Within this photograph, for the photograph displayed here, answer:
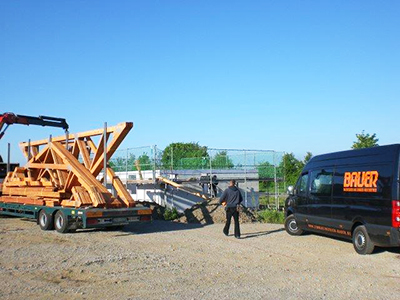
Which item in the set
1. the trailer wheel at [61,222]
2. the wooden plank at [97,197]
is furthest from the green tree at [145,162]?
the wooden plank at [97,197]

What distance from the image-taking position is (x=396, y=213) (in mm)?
10039

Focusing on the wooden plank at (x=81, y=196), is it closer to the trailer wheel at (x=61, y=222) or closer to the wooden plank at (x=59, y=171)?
the trailer wheel at (x=61, y=222)

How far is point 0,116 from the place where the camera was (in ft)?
58.5

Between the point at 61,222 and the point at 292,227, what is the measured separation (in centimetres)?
710

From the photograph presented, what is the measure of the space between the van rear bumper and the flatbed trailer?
22.0ft

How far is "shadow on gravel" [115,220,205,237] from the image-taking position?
1547cm

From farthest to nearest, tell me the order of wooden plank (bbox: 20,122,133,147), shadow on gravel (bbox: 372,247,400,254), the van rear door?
wooden plank (bbox: 20,122,133,147) < the van rear door < shadow on gravel (bbox: 372,247,400,254)

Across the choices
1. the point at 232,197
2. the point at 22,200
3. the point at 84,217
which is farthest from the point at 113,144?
the point at 22,200

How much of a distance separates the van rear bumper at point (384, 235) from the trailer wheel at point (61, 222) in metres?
8.65

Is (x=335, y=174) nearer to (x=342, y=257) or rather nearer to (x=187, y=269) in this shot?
(x=342, y=257)

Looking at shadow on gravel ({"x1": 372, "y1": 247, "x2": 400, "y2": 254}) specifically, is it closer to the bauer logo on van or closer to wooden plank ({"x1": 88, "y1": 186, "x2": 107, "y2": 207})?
the bauer logo on van

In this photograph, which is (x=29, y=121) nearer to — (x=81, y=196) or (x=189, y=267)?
(x=81, y=196)

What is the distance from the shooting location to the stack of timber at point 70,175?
47.9ft

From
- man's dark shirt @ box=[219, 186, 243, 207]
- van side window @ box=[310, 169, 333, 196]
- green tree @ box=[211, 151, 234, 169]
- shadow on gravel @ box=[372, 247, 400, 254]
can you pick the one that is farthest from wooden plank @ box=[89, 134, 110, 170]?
green tree @ box=[211, 151, 234, 169]
